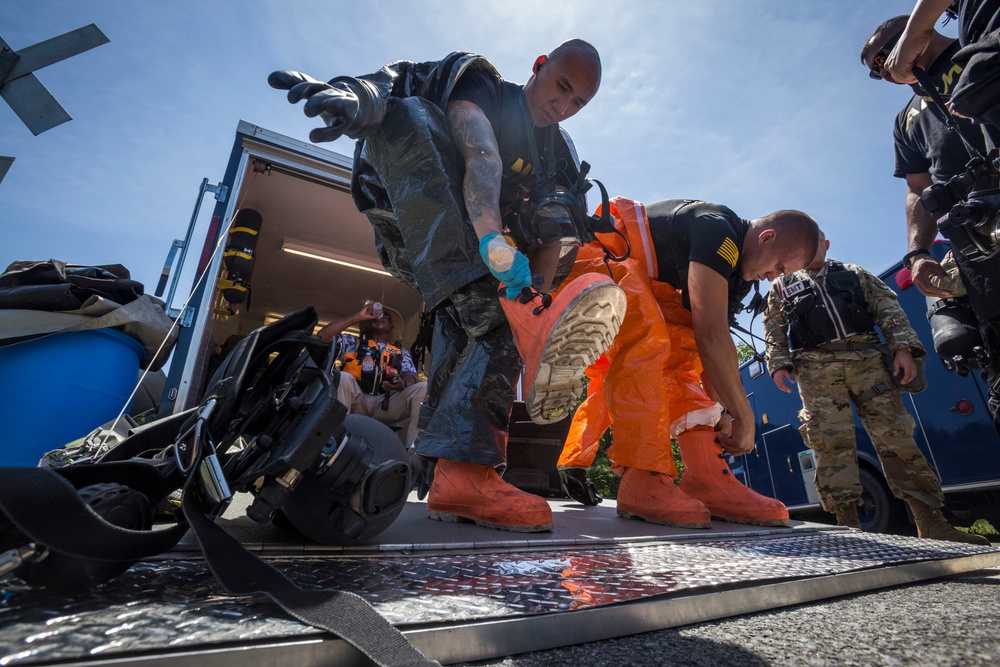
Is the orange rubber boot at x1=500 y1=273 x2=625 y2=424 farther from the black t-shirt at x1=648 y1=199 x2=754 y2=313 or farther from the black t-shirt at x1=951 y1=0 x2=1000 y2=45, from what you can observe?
the black t-shirt at x1=951 y1=0 x2=1000 y2=45

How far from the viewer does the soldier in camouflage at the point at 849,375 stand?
9.93 feet

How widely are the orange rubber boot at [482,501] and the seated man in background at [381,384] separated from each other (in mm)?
2362

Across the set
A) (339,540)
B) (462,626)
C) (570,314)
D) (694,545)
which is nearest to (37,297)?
(339,540)

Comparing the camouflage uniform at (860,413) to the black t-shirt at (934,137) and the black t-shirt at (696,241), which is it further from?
the black t-shirt at (696,241)

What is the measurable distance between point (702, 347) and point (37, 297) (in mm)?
3647

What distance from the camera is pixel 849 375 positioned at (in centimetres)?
327

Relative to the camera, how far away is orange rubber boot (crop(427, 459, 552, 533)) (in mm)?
1469

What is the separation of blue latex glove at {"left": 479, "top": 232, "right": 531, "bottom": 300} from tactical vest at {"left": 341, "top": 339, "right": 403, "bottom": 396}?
3.13 metres

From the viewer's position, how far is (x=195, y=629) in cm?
49

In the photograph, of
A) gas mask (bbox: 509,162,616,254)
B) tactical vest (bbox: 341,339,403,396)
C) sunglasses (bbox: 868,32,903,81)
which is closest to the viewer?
gas mask (bbox: 509,162,616,254)

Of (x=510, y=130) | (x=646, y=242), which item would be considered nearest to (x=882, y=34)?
(x=646, y=242)

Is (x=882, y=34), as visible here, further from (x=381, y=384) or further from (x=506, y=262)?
(x=381, y=384)

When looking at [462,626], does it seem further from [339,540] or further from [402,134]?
[402,134]

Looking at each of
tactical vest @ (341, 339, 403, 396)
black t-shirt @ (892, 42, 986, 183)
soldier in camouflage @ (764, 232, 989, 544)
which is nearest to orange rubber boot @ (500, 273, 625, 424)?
black t-shirt @ (892, 42, 986, 183)
